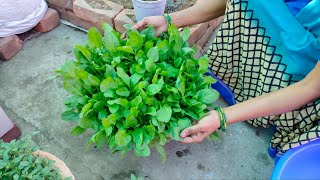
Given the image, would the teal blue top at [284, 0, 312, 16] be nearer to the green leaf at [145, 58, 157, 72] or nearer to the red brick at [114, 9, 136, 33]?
the green leaf at [145, 58, 157, 72]

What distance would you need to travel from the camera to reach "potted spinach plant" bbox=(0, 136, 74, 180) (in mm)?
1045

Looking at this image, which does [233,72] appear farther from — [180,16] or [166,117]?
[166,117]

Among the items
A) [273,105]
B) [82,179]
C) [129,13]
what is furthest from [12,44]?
[273,105]

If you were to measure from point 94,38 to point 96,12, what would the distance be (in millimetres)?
634

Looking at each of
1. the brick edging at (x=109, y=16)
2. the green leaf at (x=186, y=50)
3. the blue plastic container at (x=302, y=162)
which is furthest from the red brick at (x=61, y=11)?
the blue plastic container at (x=302, y=162)

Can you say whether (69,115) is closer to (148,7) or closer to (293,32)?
(148,7)

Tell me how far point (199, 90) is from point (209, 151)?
436 mm

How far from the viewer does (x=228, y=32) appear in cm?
154

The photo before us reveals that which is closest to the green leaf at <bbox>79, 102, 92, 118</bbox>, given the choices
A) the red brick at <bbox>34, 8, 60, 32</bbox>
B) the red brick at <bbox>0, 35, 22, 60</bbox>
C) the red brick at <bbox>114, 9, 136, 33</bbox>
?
the red brick at <bbox>114, 9, 136, 33</bbox>

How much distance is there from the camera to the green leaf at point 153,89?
1224 mm

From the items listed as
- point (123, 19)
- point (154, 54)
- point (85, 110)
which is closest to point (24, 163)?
point (85, 110)

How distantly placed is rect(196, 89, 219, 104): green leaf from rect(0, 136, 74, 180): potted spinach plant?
1.78 feet

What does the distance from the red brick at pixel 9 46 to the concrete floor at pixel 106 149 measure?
9 centimetres

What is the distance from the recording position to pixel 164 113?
1.22 meters
